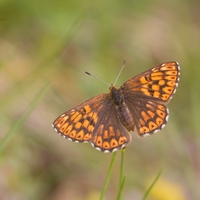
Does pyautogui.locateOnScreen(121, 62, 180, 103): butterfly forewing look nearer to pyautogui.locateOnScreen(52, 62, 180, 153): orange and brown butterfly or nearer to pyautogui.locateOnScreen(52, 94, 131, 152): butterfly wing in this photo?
pyautogui.locateOnScreen(52, 62, 180, 153): orange and brown butterfly

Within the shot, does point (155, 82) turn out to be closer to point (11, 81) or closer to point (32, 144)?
point (32, 144)

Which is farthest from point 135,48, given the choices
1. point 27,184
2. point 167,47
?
point 27,184

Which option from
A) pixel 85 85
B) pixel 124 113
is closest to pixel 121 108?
pixel 124 113

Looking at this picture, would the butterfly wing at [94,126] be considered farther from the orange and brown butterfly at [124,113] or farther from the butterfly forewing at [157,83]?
the butterfly forewing at [157,83]

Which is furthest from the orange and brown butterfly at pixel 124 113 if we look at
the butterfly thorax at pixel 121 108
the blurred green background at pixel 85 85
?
the blurred green background at pixel 85 85

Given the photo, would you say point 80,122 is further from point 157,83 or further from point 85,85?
point 85,85

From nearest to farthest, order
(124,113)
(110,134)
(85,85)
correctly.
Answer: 1. (110,134)
2. (124,113)
3. (85,85)
